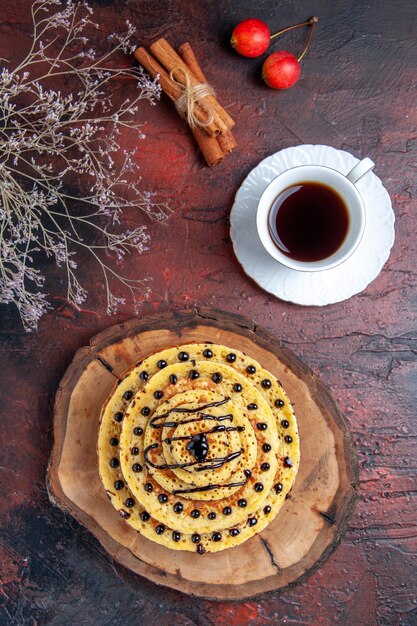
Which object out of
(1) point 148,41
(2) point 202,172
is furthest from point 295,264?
(1) point 148,41

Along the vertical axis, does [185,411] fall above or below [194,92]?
below

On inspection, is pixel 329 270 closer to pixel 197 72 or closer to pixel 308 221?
pixel 308 221

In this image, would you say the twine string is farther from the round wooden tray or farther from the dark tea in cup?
the round wooden tray

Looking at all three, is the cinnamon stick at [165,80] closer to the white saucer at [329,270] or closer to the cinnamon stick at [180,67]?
the cinnamon stick at [180,67]

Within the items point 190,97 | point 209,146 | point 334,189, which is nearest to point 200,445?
point 334,189

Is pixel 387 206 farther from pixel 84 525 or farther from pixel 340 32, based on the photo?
pixel 84 525

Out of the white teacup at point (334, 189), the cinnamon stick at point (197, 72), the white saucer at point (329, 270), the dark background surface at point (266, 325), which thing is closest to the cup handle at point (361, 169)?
the white teacup at point (334, 189)
